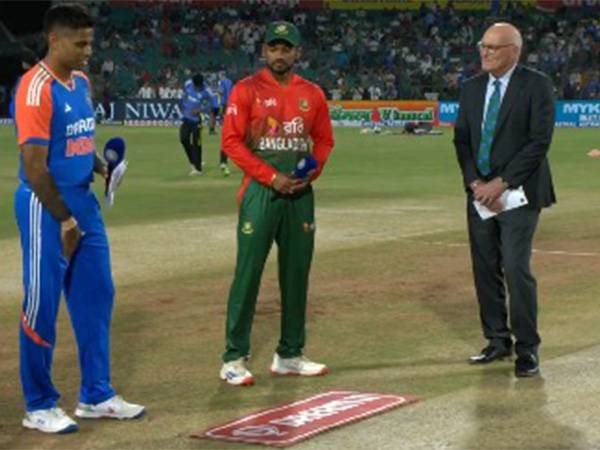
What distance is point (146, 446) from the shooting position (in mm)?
6602

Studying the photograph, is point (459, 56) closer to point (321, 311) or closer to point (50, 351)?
point (321, 311)

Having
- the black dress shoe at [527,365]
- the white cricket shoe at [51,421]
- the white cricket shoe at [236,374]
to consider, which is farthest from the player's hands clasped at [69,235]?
the black dress shoe at [527,365]

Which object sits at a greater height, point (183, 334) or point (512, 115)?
point (512, 115)

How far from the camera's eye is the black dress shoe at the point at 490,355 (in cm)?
880

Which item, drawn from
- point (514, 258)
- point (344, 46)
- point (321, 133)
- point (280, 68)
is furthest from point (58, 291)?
point (344, 46)

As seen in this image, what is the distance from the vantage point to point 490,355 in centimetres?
886

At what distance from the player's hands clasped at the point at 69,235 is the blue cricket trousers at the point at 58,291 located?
0.21 ft

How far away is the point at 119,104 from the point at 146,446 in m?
49.2

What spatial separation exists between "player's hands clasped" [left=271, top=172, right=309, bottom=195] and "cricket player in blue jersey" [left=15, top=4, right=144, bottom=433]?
1338 mm

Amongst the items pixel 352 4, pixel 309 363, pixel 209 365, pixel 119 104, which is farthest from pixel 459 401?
pixel 352 4

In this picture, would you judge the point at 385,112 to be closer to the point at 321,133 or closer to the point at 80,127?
the point at 321,133

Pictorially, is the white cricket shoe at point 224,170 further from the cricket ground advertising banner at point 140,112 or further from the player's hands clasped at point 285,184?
the cricket ground advertising banner at point 140,112

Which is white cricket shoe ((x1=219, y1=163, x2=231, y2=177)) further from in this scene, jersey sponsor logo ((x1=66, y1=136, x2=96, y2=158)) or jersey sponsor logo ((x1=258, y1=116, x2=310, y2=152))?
jersey sponsor logo ((x1=66, y1=136, x2=96, y2=158))

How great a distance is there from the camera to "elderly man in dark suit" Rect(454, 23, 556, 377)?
8446 mm
